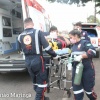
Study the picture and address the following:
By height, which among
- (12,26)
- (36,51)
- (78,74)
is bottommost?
(78,74)

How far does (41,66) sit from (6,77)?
329 centimetres

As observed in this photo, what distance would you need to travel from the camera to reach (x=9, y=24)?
951 cm

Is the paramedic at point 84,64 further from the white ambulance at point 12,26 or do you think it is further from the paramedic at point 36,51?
the white ambulance at point 12,26

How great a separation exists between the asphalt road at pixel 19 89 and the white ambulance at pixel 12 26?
0.50m

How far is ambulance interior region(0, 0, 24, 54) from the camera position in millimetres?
8680

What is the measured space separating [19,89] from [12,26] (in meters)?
4.13

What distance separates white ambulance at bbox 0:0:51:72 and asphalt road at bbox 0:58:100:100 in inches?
19.8

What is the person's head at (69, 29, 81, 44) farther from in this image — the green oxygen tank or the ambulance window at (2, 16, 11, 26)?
the ambulance window at (2, 16, 11, 26)

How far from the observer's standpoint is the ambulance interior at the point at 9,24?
868 centimetres

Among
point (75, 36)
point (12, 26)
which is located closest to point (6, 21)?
point (12, 26)

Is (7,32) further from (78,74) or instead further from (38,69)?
(78,74)

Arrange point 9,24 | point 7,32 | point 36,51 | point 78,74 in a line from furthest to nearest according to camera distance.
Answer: point 9,24, point 7,32, point 36,51, point 78,74

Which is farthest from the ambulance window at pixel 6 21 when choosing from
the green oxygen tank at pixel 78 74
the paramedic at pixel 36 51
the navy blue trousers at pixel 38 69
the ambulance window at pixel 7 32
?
the green oxygen tank at pixel 78 74

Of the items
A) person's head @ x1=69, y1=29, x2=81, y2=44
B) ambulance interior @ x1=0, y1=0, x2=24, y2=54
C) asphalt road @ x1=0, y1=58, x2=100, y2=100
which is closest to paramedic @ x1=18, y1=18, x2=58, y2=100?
person's head @ x1=69, y1=29, x2=81, y2=44
